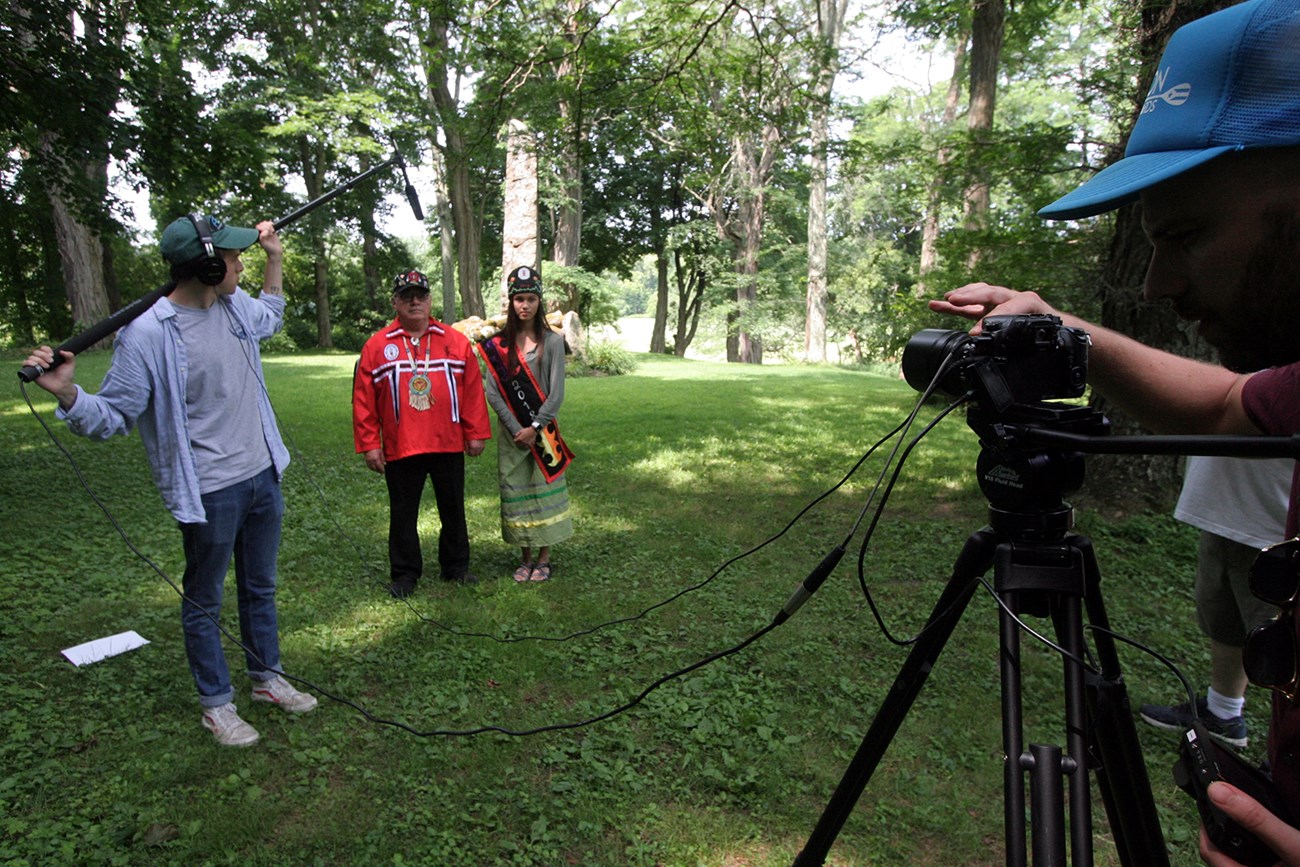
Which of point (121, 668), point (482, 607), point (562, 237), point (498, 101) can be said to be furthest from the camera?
point (562, 237)

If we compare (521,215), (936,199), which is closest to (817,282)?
(521,215)

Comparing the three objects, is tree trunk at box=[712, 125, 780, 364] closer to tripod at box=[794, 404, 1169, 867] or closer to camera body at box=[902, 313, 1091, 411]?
tripod at box=[794, 404, 1169, 867]

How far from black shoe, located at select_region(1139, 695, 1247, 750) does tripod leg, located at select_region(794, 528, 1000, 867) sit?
2471mm

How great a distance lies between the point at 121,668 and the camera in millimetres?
3840

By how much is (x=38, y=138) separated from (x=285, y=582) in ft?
17.7

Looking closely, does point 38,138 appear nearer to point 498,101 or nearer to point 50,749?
point 498,101

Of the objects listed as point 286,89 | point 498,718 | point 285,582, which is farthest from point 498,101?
point 286,89

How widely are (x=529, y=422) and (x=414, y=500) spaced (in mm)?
882

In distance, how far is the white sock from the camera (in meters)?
3.26

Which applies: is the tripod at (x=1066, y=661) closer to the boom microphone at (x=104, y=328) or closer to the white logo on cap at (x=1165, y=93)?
the white logo on cap at (x=1165, y=93)

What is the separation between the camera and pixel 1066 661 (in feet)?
3.91

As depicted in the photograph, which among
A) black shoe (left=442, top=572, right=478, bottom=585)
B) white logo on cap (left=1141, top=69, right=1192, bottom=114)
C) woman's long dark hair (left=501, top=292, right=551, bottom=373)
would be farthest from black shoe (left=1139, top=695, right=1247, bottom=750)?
woman's long dark hair (left=501, top=292, right=551, bottom=373)

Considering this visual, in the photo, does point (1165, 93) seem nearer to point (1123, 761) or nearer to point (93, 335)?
point (1123, 761)

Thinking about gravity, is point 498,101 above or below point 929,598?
above
